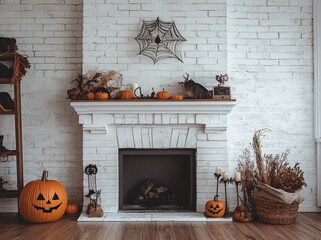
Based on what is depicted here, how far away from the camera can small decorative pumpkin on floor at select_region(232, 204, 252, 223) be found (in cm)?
374

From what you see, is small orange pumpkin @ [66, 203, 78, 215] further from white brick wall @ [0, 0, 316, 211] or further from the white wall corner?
the white wall corner

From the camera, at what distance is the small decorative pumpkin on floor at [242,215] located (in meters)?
3.74

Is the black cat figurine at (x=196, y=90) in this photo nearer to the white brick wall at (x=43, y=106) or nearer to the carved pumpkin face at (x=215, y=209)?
the carved pumpkin face at (x=215, y=209)

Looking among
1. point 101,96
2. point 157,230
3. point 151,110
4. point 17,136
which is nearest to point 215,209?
point 157,230

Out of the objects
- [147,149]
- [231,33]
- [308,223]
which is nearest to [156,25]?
[231,33]

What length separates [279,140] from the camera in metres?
4.25

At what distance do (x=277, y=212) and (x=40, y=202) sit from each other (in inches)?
89.9

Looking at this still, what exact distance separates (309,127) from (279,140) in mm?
367

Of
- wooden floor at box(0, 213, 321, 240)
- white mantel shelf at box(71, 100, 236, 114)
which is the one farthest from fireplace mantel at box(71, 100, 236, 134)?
wooden floor at box(0, 213, 321, 240)

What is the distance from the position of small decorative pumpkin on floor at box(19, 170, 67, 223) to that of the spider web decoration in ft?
5.54

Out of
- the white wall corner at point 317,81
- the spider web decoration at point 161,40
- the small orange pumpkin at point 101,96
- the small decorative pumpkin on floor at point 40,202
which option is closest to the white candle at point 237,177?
the white wall corner at point 317,81

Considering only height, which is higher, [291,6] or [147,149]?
[291,6]

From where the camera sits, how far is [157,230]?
344 centimetres

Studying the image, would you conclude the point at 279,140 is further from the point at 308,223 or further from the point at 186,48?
the point at 186,48
